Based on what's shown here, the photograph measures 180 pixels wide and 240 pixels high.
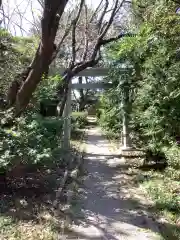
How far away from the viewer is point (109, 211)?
186 inches

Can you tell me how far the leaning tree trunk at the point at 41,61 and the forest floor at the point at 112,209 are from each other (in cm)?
228

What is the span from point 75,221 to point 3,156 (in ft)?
4.93

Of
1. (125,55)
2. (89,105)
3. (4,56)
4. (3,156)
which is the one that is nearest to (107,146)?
(125,55)

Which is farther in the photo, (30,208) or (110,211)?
(110,211)

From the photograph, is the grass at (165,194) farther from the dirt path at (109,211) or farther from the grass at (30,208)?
the grass at (30,208)

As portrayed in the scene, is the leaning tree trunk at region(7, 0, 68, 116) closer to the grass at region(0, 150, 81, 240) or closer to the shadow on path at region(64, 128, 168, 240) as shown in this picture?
the grass at region(0, 150, 81, 240)

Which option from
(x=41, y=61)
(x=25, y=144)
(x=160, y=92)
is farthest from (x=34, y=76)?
(x=160, y=92)

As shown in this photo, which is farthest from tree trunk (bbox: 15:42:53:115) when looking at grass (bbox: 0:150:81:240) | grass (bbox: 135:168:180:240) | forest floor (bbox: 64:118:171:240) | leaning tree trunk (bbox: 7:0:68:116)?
grass (bbox: 135:168:180:240)

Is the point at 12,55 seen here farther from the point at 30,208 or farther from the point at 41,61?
the point at 30,208

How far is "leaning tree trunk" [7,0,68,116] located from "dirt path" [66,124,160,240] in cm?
232

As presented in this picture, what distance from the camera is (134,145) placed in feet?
30.3

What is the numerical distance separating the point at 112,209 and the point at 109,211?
117 millimetres

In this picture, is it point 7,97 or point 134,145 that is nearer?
point 7,97

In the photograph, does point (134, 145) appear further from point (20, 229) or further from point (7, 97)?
point (20, 229)
